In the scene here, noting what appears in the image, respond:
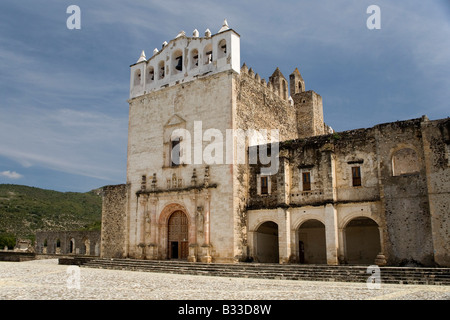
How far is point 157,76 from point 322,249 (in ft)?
50.7

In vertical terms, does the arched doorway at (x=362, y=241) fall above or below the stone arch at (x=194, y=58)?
below

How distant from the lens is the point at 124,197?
29.1 m

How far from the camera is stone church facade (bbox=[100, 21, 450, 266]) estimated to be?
19844mm

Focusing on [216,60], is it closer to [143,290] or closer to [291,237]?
[291,237]

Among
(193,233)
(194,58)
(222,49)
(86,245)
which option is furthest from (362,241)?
(86,245)

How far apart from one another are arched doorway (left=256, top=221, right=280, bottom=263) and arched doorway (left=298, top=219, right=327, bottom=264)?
1699 millimetres

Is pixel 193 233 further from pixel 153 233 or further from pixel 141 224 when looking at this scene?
pixel 141 224

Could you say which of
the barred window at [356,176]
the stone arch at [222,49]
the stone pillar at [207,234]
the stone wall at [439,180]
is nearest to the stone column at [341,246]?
the barred window at [356,176]

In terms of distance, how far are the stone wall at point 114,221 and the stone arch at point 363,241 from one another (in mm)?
14192

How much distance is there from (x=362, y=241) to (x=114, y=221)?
52.8 feet

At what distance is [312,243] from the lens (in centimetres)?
2775

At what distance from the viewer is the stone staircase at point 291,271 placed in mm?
16266

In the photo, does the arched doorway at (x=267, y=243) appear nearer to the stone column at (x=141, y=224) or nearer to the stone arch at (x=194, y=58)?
the stone column at (x=141, y=224)

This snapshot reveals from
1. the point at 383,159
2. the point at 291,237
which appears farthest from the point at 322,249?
the point at 383,159
